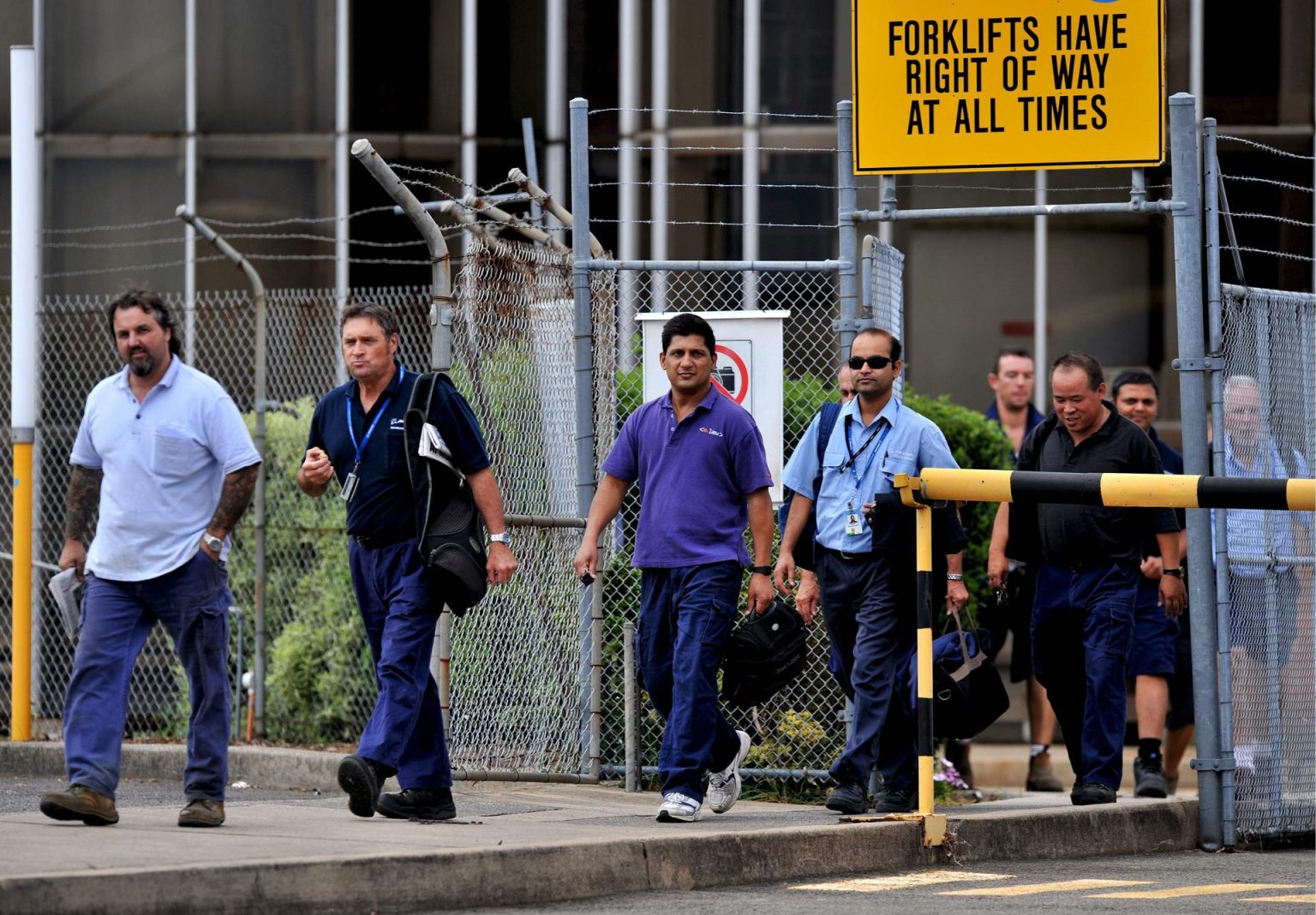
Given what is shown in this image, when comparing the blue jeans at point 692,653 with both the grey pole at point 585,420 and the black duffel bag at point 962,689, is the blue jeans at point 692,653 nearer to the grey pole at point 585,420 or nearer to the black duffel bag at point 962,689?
the black duffel bag at point 962,689

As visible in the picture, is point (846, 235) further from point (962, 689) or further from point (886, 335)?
point (962, 689)

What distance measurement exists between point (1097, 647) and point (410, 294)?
3.54 meters

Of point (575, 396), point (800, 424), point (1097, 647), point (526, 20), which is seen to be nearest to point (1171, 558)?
point (1097, 647)

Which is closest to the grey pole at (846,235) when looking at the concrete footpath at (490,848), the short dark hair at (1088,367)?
the short dark hair at (1088,367)

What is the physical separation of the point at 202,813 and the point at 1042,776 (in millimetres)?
5214

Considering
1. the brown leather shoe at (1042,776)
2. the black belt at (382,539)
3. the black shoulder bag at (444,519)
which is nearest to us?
the black shoulder bag at (444,519)

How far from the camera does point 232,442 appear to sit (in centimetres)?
757

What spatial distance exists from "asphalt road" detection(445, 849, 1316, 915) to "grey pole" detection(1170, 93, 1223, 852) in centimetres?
78

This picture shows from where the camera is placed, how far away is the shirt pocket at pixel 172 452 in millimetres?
7504

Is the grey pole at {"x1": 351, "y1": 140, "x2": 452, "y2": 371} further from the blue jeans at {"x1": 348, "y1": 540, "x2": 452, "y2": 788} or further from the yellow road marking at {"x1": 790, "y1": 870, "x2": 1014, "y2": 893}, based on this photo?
the yellow road marking at {"x1": 790, "y1": 870, "x2": 1014, "y2": 893}

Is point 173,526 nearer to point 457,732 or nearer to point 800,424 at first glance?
point 457,732

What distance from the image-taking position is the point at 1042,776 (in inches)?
441

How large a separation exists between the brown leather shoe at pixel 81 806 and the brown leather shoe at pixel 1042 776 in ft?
17.8

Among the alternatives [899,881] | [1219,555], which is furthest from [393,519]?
[1219,555]
